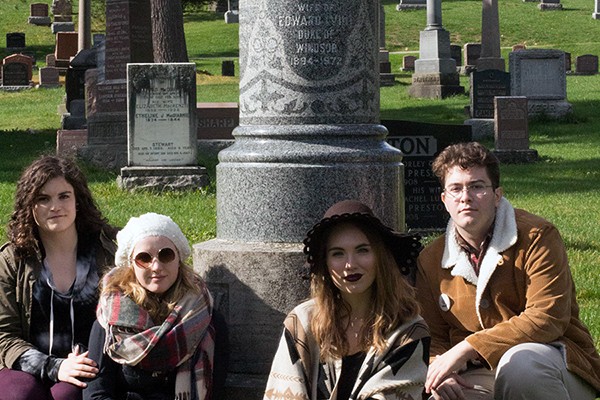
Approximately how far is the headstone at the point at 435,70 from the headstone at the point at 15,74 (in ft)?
38.5

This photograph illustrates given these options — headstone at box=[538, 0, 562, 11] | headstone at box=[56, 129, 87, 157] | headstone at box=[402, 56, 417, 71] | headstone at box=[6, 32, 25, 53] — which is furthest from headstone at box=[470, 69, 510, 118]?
headstone at box=[538, 0, 562, 11]

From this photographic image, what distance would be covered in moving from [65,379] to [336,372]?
44.7 inches

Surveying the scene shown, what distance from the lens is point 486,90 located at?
21.6 m

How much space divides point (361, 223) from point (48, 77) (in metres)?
30.9

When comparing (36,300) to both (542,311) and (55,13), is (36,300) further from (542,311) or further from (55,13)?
(55,13)

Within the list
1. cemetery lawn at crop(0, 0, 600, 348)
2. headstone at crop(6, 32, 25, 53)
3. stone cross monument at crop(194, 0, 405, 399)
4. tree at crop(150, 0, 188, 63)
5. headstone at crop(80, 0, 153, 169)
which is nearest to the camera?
stone cross monument at crop(194, 0, 405, 399)

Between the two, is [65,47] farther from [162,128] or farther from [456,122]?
[162,128]

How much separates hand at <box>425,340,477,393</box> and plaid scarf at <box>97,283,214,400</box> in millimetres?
889

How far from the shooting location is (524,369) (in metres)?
4.54

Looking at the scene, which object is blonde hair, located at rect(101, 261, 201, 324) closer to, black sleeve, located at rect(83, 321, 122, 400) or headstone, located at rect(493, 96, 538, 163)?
black sleeve, located at rect(83, 321, 122, 400)

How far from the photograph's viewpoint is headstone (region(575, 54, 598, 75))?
36.8 m

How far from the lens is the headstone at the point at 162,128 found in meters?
13.9

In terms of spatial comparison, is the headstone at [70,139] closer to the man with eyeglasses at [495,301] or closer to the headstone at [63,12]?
the man with eyeglasses at [495,301]

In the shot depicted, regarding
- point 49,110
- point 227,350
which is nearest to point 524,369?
point 227,350
